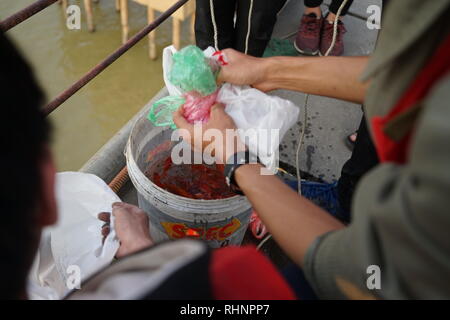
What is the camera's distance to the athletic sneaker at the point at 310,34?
2.37 meters

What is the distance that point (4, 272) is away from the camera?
0.43m

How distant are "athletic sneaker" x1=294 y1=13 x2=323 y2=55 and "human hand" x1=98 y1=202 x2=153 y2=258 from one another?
1695 millimetres

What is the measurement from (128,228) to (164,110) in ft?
1.33

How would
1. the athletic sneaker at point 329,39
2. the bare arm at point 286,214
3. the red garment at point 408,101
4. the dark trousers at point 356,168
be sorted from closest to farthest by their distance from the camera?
the red garment at point 408,101 → the bare arm at point 286,214 → the dark trousers at point 356,168 → the athletic sneaker at point 329,39

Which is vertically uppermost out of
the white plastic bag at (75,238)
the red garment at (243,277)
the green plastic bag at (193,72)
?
the green plastic bag at (193,72)

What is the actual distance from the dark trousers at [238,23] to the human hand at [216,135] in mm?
838

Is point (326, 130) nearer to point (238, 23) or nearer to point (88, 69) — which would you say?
point (238, 23)

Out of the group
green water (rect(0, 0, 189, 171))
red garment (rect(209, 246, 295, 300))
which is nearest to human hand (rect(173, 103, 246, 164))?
red garment (rect(209, 246, 295, 300))

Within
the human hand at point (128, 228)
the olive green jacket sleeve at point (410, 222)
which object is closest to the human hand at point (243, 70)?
the human hand at point (128, 228)

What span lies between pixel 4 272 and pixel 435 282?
1.80ft

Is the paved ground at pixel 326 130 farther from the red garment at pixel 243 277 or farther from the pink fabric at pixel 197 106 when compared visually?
the red garment at pixel 243 277

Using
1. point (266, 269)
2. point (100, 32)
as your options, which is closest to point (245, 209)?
point (266, 269)

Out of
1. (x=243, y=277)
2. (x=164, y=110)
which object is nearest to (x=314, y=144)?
(x=164, y=110)

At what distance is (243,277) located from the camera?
1.71 ft
